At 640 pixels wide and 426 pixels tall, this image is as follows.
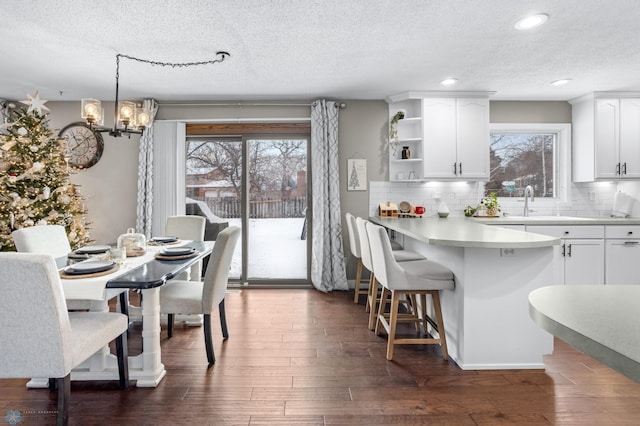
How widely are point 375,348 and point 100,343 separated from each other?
1.85 meters

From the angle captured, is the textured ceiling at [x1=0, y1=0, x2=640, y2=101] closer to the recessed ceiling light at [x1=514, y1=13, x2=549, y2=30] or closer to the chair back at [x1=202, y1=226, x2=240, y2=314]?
the recessed ceiling light at [x1=514, y1=13, x2=549, y2=30]

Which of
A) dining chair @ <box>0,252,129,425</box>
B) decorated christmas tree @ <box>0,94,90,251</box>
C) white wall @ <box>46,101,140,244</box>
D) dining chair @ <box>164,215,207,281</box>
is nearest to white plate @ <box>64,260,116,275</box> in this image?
dining chair @ <box>0,252,129,425</box>

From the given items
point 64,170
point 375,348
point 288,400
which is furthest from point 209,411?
point 64,170

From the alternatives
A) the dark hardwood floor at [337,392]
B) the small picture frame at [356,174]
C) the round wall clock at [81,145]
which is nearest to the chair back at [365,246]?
the dark hardwood floor at [337,392]

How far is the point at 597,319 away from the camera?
802 mm

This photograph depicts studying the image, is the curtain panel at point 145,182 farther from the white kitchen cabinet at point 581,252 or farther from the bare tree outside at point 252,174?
the white kitchen cabinet at point 581,252

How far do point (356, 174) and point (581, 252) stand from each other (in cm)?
261

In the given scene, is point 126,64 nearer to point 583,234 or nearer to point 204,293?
point 204,293

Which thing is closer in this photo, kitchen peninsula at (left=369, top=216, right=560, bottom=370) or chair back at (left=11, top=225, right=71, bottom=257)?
kitchen peninsula at (left=369, top=216, right=560, bottom=370)

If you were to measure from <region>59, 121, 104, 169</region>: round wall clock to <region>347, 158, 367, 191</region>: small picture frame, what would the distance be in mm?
3173

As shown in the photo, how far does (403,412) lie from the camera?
207 cm

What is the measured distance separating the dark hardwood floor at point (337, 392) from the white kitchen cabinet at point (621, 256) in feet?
5.38

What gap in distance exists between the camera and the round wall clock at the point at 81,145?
193 inches

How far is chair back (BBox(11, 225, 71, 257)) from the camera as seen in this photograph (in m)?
2.80
